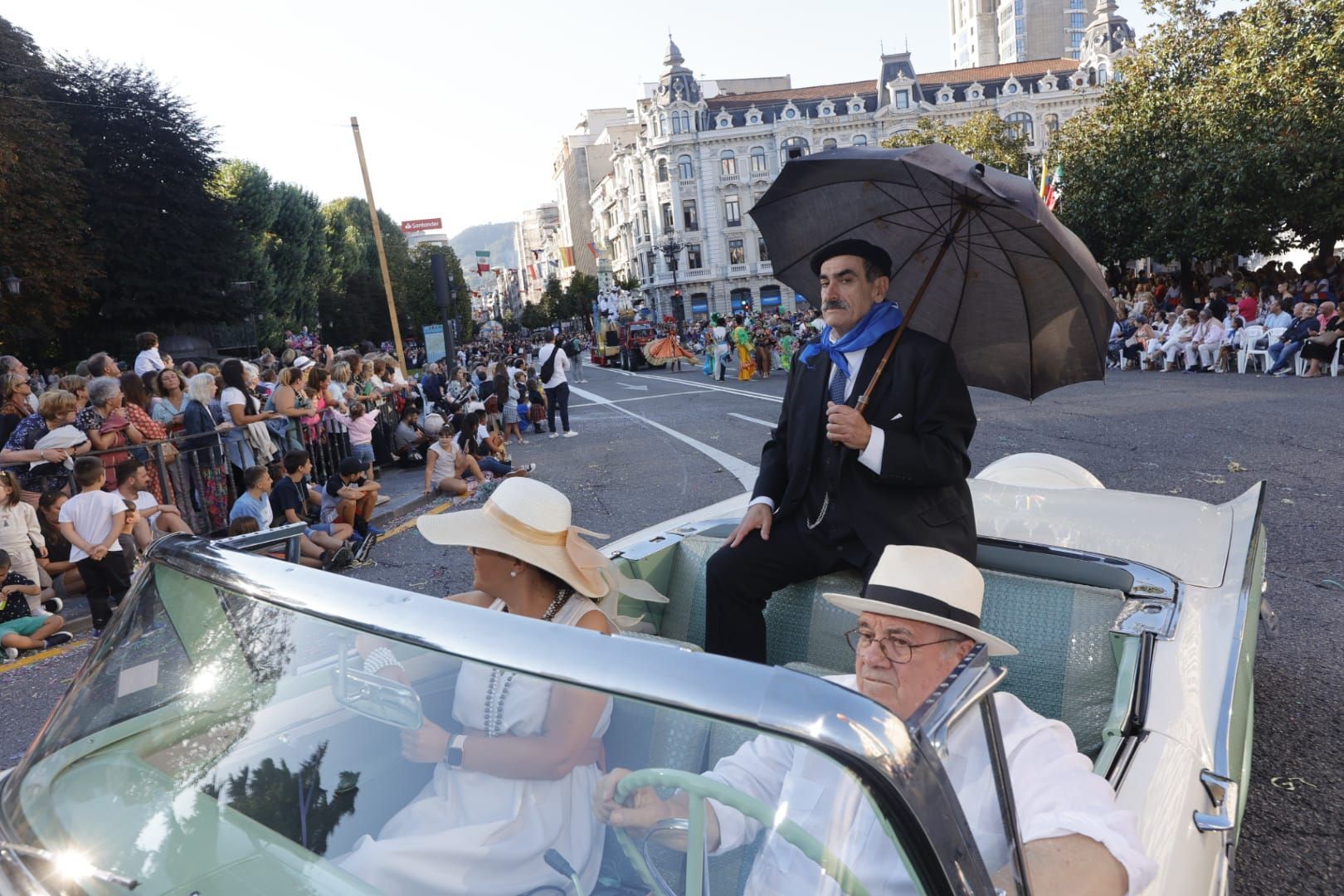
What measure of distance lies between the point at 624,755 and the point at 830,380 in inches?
72.0

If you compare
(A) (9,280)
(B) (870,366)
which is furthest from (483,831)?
(A) (9,280)

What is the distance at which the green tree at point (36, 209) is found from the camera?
1920 centimetres

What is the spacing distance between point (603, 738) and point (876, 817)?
430 millimetres

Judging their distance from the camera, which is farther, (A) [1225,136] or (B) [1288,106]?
(A) [1225,136]

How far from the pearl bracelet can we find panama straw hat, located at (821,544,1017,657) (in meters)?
0.87

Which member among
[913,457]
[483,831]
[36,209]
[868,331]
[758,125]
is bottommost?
[483,831]

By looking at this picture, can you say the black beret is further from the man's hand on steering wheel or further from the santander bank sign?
the santander bank sign

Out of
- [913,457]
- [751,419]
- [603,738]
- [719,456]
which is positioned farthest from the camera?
[751,419]

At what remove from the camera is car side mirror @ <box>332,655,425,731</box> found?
1601 mm

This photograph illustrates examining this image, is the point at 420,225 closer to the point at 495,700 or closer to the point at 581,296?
the point at 581,296

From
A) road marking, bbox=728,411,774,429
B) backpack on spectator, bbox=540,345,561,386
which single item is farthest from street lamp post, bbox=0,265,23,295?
road marking, bbox=728,411,774,429

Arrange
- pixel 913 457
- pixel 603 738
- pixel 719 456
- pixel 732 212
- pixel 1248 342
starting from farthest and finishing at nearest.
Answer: pixel 732 212
pixel 1248 342
pixel 719 456
pixel 913 457
pixel 603 738

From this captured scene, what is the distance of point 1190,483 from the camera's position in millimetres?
7570

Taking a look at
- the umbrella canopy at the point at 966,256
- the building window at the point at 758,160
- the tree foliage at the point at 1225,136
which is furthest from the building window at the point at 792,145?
the umbrella canopy at the point at 966,256
